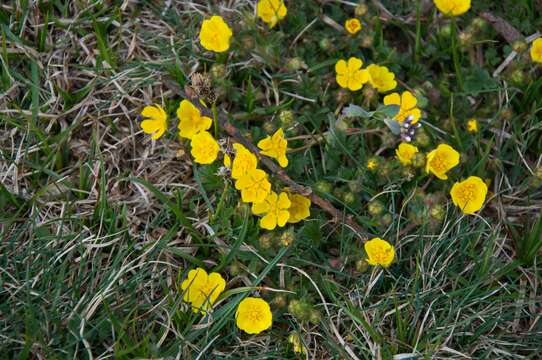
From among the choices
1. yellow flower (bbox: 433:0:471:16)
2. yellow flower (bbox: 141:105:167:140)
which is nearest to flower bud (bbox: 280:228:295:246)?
yellow flower (bbox: 141:105:167:140)

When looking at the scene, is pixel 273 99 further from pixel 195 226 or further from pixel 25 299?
pixel 25 299

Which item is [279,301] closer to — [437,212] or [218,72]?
[437,212]

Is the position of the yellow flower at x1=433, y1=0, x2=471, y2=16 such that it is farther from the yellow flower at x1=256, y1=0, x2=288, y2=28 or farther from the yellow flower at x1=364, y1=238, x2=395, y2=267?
the yellow flower at x1=364, y1=238, x2=395, y2=267

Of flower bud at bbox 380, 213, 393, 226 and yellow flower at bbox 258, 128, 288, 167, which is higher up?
yellow flower at bbox 258, 128, 288, 167

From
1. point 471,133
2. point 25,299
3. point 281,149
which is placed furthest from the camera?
point 471,133

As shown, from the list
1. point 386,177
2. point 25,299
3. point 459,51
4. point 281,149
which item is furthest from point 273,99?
point 25,299

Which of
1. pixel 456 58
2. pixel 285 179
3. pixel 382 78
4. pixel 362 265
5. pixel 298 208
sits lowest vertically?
pixel 362 265

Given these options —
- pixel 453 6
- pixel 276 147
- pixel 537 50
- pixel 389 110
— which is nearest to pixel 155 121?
pixel 276 147
